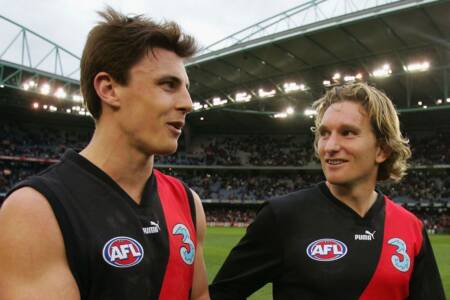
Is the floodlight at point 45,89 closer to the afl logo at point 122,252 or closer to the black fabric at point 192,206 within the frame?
the black fabric at point 192,206

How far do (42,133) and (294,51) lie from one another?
102 ft

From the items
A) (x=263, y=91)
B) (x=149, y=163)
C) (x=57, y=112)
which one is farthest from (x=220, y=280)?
(x=57, y=112)

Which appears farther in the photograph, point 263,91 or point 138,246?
point 263,91

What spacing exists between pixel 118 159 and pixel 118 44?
581 mm

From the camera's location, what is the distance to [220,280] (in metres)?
3.09

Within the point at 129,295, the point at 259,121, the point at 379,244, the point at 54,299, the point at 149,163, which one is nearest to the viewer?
the point at 54,299

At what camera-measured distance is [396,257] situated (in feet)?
9.44

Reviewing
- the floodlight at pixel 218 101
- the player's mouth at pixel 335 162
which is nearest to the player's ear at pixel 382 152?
the player's mouth at pixel 335 162

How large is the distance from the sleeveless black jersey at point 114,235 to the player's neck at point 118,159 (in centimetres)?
7

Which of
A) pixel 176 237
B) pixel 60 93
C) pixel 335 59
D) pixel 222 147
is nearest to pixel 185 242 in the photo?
pixel 176 237

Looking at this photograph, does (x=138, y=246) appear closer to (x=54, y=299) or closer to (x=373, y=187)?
(x=54, y=299)

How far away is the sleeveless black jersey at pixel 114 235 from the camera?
2.04 meters

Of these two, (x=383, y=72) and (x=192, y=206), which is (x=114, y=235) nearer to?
(x=192, y=206)

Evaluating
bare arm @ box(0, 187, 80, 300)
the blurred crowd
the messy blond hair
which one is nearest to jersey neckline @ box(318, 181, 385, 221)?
the messy blond hair
